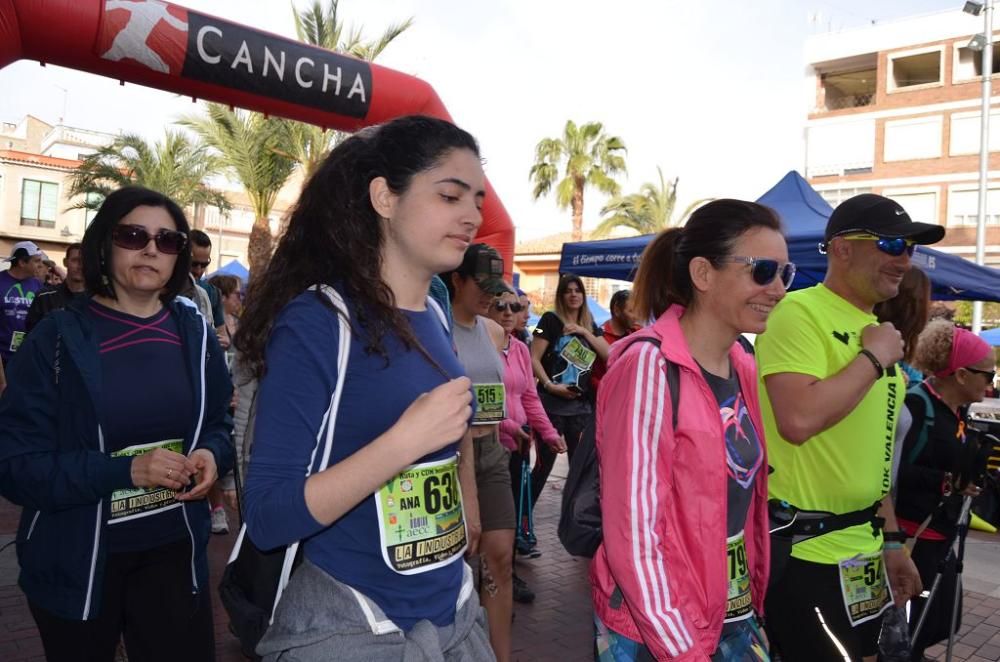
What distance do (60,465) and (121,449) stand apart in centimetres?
20

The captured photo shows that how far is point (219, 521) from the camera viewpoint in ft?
21.2

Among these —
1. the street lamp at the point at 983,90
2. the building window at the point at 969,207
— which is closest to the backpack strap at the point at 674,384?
the street lamp at the point at 983,90

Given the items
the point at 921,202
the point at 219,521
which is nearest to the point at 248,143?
the point at 219,521

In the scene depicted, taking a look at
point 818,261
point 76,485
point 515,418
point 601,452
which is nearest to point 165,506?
point 76,485

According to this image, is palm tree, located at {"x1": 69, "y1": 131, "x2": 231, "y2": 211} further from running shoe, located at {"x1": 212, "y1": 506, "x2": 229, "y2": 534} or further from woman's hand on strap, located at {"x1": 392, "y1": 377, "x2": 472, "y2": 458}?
woman's hand on strap, located at {"x1": 392, "y1": 377, "x2": 472, "y2": 458}

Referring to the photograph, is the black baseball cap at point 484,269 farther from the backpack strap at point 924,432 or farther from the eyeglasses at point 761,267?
the backpack strap at point 924,432

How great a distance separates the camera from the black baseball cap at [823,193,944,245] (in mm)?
2727

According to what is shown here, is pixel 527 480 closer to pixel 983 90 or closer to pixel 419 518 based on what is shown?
pixel 419 518

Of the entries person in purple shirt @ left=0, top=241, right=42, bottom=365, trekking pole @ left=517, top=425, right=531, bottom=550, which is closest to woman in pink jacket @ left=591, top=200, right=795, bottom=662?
trekking pole @ left=517, top=425, right=531, bottom=550

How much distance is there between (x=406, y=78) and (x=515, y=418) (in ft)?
15.9

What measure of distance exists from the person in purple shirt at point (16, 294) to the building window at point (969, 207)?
120ft

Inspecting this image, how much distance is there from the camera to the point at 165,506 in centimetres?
245

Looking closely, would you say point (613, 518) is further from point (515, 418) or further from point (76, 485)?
point (515, 418)

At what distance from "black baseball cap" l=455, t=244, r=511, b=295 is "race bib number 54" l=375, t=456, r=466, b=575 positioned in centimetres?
244
